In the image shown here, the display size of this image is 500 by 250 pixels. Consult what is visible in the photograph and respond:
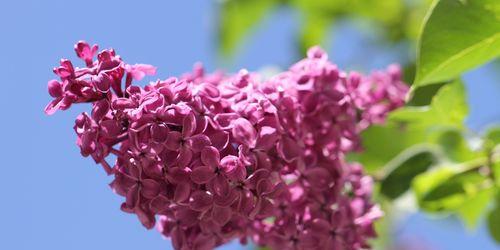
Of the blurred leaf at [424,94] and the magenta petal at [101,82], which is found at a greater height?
the blurred leaf at [424,94]

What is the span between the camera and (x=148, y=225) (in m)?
2.06

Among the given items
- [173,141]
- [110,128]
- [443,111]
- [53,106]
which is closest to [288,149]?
[173,141]

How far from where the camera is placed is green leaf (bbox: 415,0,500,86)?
7.01ft

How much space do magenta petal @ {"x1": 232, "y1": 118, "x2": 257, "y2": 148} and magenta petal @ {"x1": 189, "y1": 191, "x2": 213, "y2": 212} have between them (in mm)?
137

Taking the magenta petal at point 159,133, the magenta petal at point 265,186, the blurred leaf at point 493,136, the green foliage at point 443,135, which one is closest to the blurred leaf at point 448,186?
the green foliage at point 443,135

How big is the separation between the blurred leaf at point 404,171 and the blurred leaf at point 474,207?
161 millimetres

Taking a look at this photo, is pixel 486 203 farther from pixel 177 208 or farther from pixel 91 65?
pixel 91 65

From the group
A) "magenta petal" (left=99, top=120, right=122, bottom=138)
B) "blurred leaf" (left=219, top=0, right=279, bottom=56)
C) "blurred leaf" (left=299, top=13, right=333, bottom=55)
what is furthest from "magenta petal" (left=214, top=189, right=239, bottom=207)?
"blurred leaf" (left=219, top=0, right=279, bottom=56)

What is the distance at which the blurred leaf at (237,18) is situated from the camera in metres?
4.44

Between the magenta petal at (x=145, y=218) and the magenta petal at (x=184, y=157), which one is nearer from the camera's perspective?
the magenta petal at (x=184, y=157)

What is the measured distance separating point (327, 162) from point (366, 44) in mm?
2567

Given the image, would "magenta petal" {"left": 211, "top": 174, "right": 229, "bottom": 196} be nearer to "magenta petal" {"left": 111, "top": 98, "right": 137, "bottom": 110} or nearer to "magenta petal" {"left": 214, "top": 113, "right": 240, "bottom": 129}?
"magenta petal" {"left": 214, "top": 113, "right": 240, "bottom": 129}

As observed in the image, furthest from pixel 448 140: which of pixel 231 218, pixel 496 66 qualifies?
pixel 496 66

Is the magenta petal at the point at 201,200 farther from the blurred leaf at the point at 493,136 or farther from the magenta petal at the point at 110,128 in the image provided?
the blurred leaf at the point at 493,136
